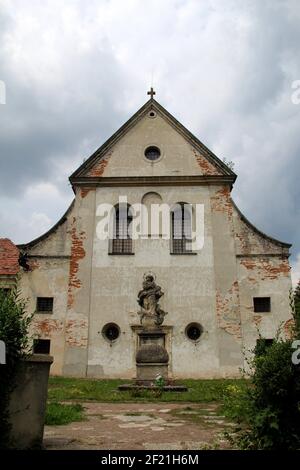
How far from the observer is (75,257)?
22609 millimetres

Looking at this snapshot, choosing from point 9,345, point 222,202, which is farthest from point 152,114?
point 9,345

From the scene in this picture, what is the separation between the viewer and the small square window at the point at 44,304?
21922 millimetres

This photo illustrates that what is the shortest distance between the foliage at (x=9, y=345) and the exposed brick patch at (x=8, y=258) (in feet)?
60.3

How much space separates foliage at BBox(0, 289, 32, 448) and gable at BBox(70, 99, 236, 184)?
18.8m

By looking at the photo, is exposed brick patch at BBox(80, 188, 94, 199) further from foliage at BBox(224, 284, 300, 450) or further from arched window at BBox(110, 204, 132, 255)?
foliage at BBox(224, 284, 300, 450)

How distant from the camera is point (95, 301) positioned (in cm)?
2189

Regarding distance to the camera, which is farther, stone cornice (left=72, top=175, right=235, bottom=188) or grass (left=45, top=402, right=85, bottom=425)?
stone cornice (left=72, top=175, right=235, bottom=188)

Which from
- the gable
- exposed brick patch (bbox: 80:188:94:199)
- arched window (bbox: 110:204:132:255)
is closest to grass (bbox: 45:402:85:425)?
arched window (bbox: 110:204:132:255)

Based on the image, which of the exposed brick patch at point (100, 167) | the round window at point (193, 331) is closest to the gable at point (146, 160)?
the exposed brick patch at point (100, 167)

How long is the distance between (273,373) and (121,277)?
55.9 ft

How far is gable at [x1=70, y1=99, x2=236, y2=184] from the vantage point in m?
24.0

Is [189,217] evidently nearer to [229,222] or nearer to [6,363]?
[229,222]

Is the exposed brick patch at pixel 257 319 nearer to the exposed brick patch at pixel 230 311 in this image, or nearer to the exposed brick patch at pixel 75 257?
the exposed brick patch at pixel 230 311

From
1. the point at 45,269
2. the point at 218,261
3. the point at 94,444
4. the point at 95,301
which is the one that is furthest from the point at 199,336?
the point at 94,444
